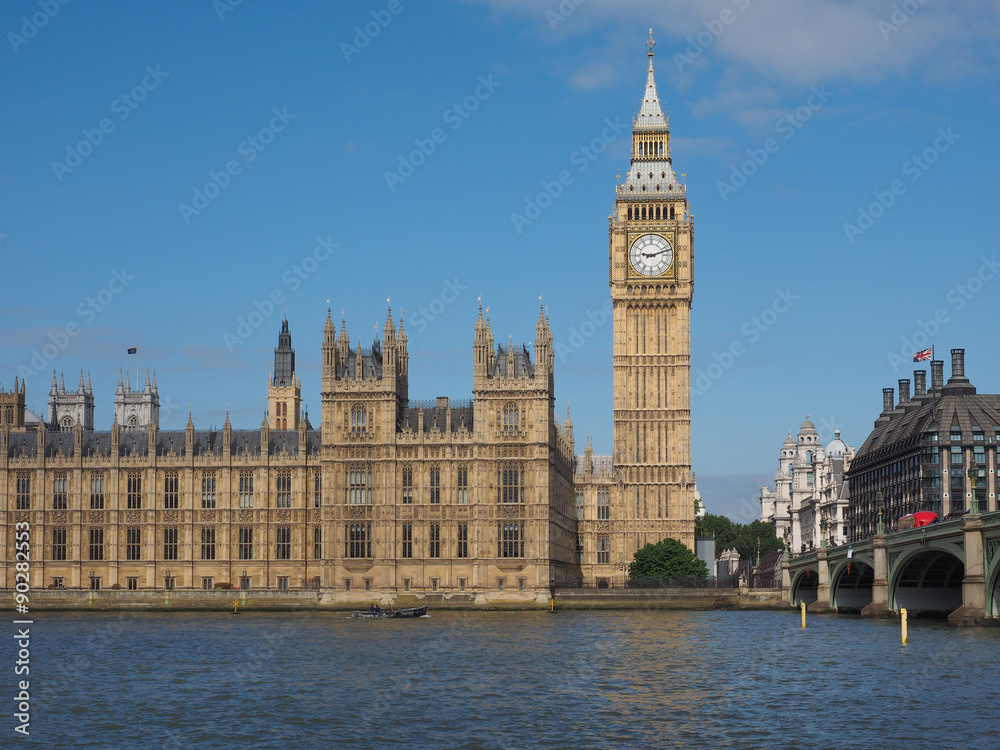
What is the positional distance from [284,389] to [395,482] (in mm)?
70345

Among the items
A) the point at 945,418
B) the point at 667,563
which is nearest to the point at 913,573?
the point at 667,563

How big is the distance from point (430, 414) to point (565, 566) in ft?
75.2

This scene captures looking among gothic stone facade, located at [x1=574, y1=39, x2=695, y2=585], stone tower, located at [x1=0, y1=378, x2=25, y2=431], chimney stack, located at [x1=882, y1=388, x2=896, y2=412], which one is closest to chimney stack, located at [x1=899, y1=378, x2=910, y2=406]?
chimney stack, located at [x1=882, y1=388, x2=896, y2=412]

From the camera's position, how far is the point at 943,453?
155 metres

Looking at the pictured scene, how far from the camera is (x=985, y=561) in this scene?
77250 mm

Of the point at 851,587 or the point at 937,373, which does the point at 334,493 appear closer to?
the point at 851,587

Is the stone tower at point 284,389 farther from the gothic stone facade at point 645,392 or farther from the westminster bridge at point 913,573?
the westminster bridge at point 913,573

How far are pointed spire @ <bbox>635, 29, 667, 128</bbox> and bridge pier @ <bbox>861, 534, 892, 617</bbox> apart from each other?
73.6 m

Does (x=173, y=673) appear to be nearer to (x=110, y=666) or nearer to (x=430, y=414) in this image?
(x=110, y=666)

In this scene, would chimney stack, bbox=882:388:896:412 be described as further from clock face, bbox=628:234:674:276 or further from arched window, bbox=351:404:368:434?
arched window, bbox=351:404:368:434

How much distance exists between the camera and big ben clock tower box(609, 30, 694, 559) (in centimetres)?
14838

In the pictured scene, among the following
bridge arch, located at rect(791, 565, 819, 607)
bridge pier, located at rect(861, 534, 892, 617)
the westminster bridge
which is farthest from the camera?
bridge arch, located at rect(791, 565, 819, 607)

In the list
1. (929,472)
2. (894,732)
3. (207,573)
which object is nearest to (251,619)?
(207,573)

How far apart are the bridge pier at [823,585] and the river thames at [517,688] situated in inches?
859
